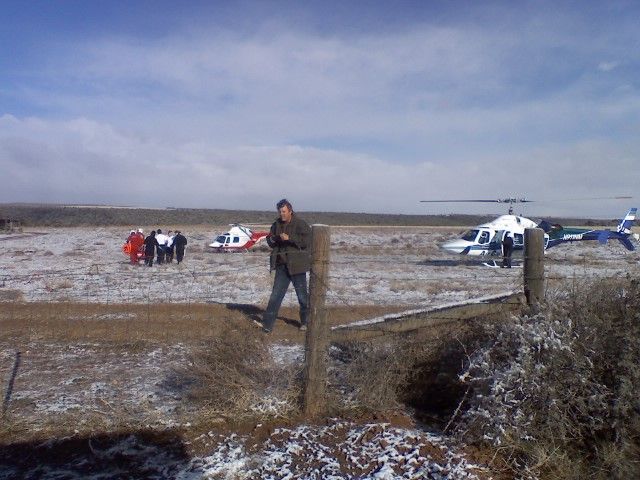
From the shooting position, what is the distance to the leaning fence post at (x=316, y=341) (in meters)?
5.75

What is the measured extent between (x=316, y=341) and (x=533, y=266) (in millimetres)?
2053

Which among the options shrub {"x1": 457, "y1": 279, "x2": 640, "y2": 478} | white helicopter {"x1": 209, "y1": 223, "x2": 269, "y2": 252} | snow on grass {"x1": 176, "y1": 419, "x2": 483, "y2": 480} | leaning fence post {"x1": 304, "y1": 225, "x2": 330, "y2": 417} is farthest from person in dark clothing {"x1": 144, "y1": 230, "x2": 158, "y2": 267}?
shrub {"x1": 457, "y1": 279, "x2": 640, "y2": 478}

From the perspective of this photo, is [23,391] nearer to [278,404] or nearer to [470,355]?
[278,404]

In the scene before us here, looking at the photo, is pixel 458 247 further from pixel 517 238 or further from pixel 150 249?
pixel 150 249

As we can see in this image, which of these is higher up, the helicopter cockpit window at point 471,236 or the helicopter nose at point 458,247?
the helicopter cockpit window at point 471,236

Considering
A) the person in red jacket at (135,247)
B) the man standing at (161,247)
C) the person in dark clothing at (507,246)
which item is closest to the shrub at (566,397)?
the person in dark clothing at (507,246)

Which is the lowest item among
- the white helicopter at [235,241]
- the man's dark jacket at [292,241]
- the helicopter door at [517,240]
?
the white helicopter at [235,241]

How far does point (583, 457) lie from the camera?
5000 millimetres

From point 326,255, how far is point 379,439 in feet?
5.19

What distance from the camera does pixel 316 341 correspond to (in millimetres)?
5750

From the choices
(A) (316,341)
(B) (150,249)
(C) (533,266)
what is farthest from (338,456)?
(B) (150,249)

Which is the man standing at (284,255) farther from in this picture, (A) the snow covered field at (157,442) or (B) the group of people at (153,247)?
(B) the group of people at (153,247)

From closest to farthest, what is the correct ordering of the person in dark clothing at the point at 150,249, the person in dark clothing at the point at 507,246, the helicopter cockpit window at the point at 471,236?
the person in dark clothing at the point at 507,246 < the person in dark clothing at the point at 150,249 < the helicopter cockpit window at the point at 471,236

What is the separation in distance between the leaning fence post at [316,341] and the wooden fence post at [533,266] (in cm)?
182
